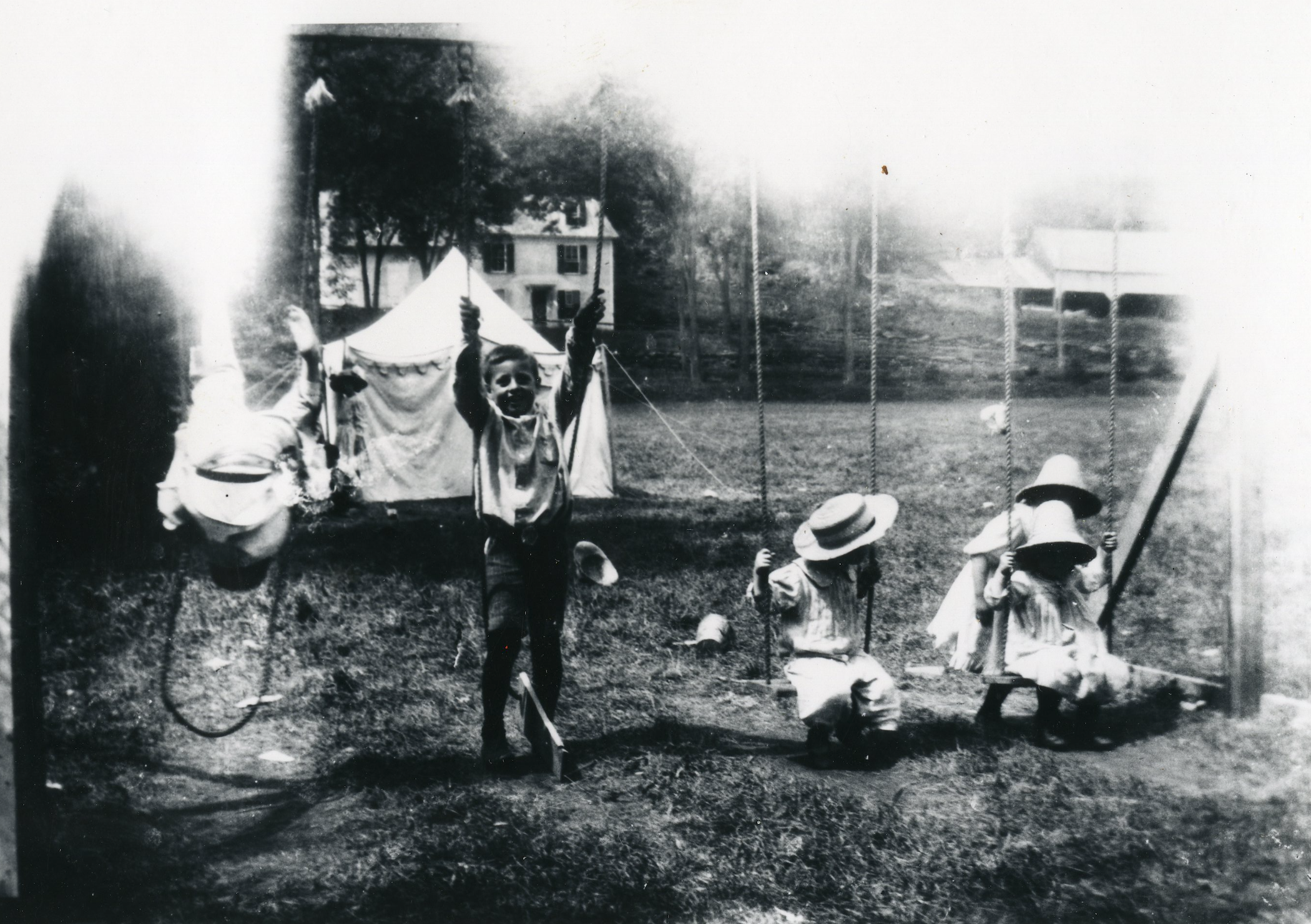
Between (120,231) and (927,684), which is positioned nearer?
(120,231)

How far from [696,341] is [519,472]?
1667mm

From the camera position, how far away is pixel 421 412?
6.59 metres

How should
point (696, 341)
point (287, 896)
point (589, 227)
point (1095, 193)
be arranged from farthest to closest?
point (696, 341) < point (1095, 193) < point (589, 227) < point (287, 896)

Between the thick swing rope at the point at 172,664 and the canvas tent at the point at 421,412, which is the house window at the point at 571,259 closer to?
the canvas tent at the point at 421,412

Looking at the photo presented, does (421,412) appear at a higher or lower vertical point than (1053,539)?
higher

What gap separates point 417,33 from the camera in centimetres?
343

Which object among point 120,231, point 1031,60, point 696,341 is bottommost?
point 696,341

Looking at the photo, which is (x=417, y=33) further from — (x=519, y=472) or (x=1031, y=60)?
(x=1031, y=60)

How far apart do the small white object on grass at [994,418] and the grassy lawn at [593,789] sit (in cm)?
136

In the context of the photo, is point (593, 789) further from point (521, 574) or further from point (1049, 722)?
point (1049, 722)

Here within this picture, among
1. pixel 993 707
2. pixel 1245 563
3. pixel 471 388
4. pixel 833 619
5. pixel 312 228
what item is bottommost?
pixel 993 707

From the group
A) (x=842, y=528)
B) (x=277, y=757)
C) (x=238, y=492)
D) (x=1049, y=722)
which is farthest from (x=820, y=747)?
(x=238, y=492)

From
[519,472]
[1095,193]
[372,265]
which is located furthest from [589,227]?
[1095,193]

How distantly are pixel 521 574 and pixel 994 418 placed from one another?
3150 mm
